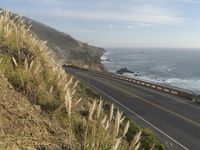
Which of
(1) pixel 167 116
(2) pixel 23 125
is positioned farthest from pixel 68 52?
(2) pixel 23 125

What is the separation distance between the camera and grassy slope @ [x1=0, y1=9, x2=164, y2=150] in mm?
4328

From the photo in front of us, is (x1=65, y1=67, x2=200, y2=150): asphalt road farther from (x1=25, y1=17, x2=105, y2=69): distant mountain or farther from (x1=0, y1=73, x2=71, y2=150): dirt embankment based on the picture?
(x1=25, y1=17, x2=105, y2=69): distant mountain

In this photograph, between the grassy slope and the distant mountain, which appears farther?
the distant mountain

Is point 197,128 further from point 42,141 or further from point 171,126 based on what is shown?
point 42,141

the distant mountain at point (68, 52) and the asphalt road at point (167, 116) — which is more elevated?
the distant mountain at point (68, 52)

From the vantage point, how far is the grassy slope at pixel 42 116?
433cm

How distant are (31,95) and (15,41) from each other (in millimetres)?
2008

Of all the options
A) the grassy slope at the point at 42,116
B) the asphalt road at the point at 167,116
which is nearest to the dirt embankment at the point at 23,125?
the grassy slope at the point at 42,116

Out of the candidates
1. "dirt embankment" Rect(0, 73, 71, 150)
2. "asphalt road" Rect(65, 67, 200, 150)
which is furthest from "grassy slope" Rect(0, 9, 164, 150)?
"asphalt road" Rect(65, 67, 200, 150)

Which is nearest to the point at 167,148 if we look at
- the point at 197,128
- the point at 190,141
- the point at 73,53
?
the point at 190,141

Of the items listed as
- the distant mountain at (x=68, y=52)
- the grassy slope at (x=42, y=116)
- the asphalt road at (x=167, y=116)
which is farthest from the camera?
the distant mountain at (x=68, y=52)

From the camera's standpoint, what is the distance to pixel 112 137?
4.42 metres

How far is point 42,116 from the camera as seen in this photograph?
5590 mm

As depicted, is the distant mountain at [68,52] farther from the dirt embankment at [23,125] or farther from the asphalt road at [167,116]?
the dirt embankment at [23,125]
